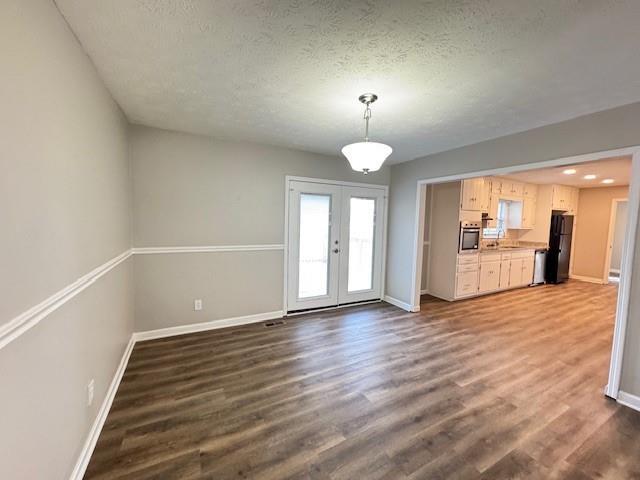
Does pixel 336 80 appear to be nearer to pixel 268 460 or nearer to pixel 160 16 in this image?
pixel 160 16

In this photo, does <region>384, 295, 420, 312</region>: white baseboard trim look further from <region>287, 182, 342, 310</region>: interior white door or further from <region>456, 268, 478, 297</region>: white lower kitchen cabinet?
<region>456, 268, 478, 297</region>: white lower kitchen cabinet

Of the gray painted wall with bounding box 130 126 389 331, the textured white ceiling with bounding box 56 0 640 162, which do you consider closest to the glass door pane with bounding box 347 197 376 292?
the gray painted wall with bounding box 130 126 389 331

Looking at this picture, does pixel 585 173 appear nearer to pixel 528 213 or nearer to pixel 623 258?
pixel 528 213

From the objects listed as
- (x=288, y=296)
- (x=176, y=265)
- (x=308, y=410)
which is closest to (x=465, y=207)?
(x=288, y=296)

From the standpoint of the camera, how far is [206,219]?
350 cm

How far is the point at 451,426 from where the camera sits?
2.01 metres

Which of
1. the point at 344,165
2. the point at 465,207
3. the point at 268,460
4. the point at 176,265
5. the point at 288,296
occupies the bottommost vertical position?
the point at 268,460

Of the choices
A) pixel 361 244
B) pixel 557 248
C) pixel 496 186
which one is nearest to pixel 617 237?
pixel 557 248

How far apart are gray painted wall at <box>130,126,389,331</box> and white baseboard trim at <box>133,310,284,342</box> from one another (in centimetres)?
6

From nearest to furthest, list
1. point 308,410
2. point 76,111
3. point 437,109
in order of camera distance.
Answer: point 76,111 → point 308,410 → point 437,109

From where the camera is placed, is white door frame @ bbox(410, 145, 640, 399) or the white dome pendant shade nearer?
the white dome pendant shade

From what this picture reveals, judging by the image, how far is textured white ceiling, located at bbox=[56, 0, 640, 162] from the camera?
4.38ft

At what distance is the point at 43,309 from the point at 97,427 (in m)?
1.21

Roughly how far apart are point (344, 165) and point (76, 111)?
3356mm
